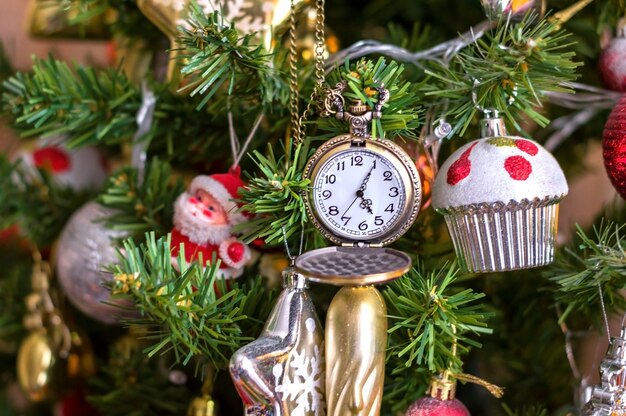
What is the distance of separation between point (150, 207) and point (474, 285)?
13.7 inches

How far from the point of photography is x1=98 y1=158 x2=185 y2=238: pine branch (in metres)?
0.64

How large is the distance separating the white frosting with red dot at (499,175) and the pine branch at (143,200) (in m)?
0.26

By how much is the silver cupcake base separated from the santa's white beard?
0.19 metres

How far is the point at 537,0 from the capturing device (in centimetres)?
58

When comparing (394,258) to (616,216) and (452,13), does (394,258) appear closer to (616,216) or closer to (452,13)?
(616,216)

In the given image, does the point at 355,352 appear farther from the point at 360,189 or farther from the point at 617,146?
the point at 617,146

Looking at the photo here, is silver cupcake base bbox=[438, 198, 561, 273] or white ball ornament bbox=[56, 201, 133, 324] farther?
white ball ornament bbox=[56, 201, 133, 324]

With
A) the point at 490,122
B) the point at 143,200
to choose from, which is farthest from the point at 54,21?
the point at 490,122

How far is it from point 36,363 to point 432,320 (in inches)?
19.5

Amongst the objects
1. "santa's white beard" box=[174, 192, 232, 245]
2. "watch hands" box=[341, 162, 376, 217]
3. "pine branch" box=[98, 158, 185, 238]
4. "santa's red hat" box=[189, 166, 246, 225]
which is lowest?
"pine branch" box=[98, 158, 185, 238]

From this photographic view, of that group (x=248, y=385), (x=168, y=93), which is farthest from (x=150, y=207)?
(x=248, y=385)

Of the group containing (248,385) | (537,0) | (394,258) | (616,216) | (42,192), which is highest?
(537,0)

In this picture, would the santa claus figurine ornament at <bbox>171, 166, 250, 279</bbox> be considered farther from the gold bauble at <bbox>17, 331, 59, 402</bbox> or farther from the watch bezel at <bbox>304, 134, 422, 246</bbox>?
the gold bauble at <bbox>17, 331, 59, 402</bbox>

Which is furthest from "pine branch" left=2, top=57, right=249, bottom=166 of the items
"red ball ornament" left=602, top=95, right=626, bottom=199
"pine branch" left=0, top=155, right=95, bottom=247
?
"red ball ornament" left=602, top=95, right=626, bottom=199
